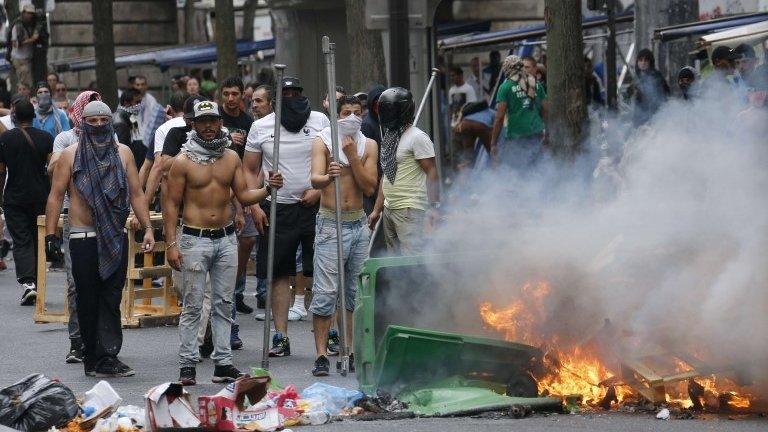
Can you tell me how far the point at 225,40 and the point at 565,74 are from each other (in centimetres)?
1043

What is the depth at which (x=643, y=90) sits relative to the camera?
13820mm

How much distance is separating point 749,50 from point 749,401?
190 inches

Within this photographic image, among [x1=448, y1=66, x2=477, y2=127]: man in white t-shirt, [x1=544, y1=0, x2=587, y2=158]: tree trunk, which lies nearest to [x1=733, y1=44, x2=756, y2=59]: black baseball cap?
[x1=544, y1=0, x2=587, y2=158]: tree trunk

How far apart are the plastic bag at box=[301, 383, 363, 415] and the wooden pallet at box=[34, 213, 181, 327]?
374cm

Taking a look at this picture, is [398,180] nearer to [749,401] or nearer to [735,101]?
[735,101]

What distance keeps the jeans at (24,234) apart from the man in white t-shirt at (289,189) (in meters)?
4.07

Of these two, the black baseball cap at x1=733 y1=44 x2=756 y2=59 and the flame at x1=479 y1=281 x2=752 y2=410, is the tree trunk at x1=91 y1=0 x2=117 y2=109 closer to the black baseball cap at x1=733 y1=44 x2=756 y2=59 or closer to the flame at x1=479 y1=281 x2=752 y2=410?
the black baseball cap at x1=733 y1=44 x2=756 y2=59

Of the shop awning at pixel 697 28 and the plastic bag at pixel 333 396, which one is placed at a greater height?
the shop awning at pixel 697 28

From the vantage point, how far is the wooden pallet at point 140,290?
38.3 feet

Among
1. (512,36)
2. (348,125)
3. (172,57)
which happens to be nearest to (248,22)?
(172,57)

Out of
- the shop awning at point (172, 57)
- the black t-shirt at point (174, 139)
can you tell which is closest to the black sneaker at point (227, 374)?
the black t-shirt at point (174, 139)

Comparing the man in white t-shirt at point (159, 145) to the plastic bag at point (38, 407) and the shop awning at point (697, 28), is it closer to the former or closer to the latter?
the plastic bag at point (38, 407)

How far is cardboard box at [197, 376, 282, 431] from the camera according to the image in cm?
729

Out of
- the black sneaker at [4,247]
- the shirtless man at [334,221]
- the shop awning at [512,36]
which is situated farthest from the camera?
the shop awning at [512,36]
